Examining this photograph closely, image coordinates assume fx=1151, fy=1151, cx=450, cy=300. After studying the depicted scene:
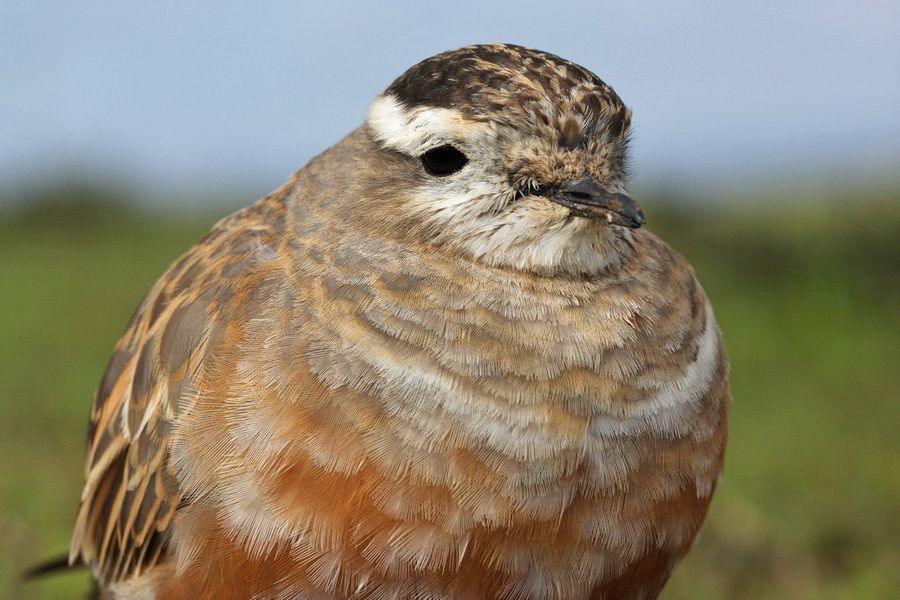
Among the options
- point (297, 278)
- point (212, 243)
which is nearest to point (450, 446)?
point (297, 278)

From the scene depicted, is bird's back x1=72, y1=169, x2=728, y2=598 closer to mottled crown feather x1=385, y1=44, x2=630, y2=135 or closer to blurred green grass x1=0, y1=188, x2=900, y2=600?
mottled crown feather x1=385, y1=44, x2=630, y2=135

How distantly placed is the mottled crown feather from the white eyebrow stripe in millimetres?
33

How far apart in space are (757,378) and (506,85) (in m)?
5.64

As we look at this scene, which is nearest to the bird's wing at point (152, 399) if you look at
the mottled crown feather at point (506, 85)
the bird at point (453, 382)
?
the bird at point (453, 382)

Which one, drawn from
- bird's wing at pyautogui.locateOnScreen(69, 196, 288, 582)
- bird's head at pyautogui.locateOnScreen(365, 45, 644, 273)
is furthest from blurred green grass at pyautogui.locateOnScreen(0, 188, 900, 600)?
bird's head at pyautogui.locateOnScreen(365, 45, 644, 273)

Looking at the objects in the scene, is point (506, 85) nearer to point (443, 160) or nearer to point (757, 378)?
point (443, 160)

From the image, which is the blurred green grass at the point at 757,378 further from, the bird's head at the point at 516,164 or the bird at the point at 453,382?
the bird's head at the point at 516,164

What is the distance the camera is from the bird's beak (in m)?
4.00

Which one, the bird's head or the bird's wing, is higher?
the bird's head

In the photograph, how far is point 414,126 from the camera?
4.24 m

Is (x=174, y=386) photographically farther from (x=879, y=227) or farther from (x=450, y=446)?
(x=879, y=227)

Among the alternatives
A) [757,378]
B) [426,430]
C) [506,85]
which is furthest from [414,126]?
[757,378]

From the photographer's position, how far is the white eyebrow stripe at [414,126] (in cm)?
410

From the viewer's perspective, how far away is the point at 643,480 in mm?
4070
